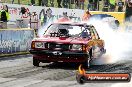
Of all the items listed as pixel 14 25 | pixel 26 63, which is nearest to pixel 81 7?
pixel 14 25

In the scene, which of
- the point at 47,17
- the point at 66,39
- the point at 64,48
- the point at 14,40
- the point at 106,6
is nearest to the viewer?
the point at 64,48

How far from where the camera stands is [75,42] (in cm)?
1213

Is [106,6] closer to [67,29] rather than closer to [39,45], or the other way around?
[67,29]

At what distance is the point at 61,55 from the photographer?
1216cm

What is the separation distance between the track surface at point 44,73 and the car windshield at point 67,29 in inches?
41.2

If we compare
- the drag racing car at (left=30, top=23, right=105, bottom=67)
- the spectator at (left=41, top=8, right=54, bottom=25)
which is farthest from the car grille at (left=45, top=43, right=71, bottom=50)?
the spectator at (left=41, top=8, right=54, bottom=25)

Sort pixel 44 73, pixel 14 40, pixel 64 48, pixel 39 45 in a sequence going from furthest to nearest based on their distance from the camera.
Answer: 1. pixel 14 40
2. pixel 39 45
3. pixel 64 48
4. pixel 44 73

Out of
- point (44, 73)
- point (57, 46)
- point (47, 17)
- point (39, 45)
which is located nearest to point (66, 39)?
point (57, 46)

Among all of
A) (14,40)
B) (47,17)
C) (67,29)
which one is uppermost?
(67,29)

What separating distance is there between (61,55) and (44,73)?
1.14 metres

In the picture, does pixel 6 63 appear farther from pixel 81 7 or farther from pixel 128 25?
pixel 81 7

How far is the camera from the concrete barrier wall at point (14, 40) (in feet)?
52.3

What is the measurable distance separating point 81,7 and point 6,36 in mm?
19095

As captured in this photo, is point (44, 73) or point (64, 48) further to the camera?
point (64, 48)
